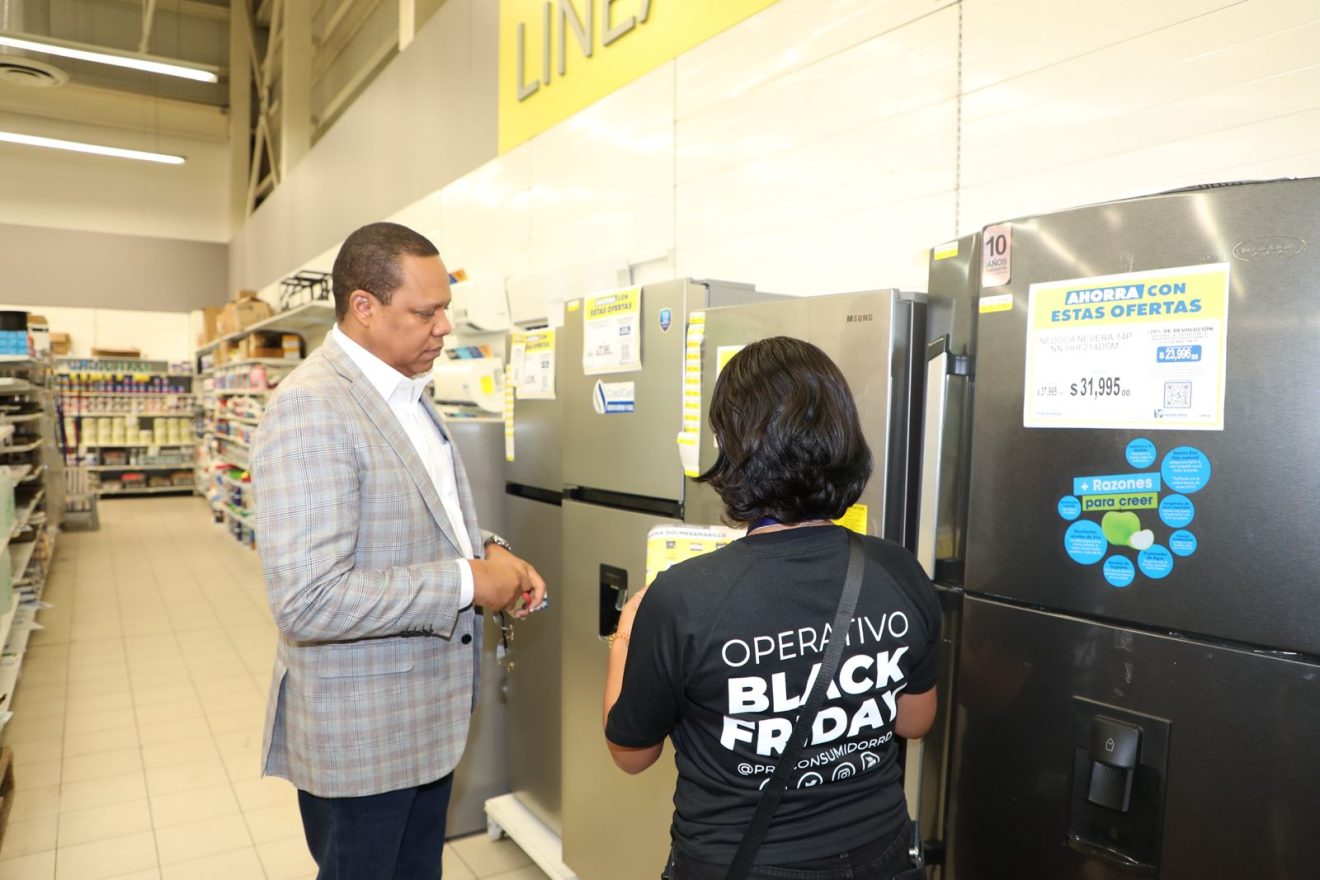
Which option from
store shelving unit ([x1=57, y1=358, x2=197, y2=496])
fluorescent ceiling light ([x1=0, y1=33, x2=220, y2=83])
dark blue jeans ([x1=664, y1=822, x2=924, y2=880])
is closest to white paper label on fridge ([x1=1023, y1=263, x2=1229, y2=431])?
dark blue jeans ([x1=664, y1=822, x2=924, y2=880])

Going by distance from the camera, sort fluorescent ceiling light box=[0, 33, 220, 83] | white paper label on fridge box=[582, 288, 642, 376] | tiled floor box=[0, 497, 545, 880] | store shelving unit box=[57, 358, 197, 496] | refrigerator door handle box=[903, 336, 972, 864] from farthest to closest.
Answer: store shelving unit box=[57, 358, 197, 496] < fluorescent ceiling light box=[0, 33, 220, 83] < tiled floor box=[0, 497, 545, 880] < white paper label on fridge box=[582, 288, 642, 376] < refrigerator door handle box=[903, 336, 972, 864]

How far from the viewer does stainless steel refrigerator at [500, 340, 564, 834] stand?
10.0 ft

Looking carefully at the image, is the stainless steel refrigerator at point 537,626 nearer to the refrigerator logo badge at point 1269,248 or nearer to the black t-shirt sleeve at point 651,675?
the black t-shirt sleeve at point 651,675

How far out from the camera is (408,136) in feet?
21.5

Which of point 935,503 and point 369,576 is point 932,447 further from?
point 369,576

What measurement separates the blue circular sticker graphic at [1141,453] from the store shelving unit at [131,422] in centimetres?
1459

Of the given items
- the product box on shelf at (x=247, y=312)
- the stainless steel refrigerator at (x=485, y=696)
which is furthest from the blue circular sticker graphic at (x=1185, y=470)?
the product box on shelf at (x=247, y=312)

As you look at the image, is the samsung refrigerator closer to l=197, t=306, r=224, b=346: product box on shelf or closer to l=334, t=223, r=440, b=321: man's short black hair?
l=334, t=223, r=440, b=321: man's short black hair

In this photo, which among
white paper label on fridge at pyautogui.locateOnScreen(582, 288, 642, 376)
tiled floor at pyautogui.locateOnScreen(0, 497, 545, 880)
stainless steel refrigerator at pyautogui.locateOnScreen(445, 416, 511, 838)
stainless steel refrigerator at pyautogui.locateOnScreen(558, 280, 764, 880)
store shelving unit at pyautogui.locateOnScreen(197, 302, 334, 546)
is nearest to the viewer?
stainless steel refrigerator at pyautogui.locateOnScreen(558, 280, 764, 880)

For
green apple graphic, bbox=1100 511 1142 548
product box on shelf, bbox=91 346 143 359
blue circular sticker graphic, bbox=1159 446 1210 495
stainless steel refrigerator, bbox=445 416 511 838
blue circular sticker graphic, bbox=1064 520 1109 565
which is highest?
product box on shelf, bbox=91 346 143 359

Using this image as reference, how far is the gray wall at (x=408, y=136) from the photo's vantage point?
5.34m

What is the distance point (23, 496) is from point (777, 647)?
7296 millimetres

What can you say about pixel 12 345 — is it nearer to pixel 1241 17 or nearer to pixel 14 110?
pixel 1241 17

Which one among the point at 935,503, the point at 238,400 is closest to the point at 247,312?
the point at 238,400
